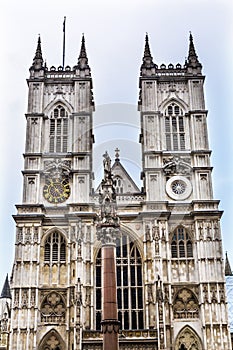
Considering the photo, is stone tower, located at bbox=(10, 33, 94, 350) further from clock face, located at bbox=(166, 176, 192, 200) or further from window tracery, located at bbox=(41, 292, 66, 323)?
clock face, located at bbox=(166, 176, 192, 200)

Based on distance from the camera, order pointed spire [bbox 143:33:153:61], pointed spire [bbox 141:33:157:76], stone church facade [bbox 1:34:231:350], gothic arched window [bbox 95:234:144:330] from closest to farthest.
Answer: stone church facade [bbox 1:34:231:350], gothic arched window [bbox 95:234:144:330], pointed spire [bbox 141:33:157:76], pointed spire [bbox 143:33:153:61]

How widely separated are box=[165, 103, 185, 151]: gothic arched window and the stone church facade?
78 mm

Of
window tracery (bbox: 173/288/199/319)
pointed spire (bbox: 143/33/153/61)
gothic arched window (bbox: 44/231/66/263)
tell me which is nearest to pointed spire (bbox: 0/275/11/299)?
gothic arched window (bbox: 44/231/66/263)

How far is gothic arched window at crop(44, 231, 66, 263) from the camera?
37375 mm

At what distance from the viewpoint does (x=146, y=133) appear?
41250mm

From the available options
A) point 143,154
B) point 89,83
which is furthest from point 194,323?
point 89,83

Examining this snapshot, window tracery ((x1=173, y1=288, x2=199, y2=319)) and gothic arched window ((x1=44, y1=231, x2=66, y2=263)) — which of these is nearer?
window tracery ((x1=173, y1=288, x2=199, y2=319))

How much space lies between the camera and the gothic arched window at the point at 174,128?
41.4 m

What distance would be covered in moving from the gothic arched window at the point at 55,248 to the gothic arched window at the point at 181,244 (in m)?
7.64

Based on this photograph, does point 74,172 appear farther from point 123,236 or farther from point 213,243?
point 213,243

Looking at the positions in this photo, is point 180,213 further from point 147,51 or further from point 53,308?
point 147,51

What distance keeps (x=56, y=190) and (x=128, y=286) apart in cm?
884

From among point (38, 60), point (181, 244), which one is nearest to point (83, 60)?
point (38, 60)

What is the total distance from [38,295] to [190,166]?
566 inches
